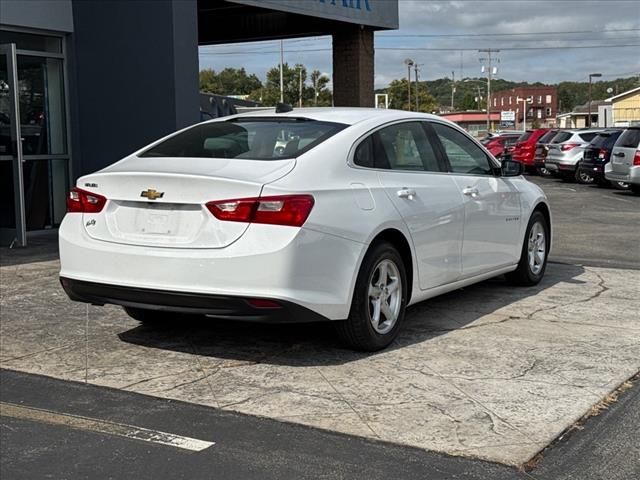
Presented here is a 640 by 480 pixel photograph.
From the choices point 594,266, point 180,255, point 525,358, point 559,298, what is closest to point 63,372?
point 180,255

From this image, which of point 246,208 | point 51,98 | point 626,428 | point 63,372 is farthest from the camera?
point 51,98

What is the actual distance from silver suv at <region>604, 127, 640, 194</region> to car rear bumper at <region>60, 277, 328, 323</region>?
632 inches

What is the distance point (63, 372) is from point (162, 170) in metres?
1.41

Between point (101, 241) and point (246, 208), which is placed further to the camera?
point (101, 241)

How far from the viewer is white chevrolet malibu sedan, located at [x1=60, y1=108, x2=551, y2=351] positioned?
514 cm

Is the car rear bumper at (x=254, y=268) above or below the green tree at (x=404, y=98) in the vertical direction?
below

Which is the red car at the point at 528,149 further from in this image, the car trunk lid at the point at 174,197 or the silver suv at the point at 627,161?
the car trunk lid at the point at 174,197

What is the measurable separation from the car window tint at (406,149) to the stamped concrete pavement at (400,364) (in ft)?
4.03

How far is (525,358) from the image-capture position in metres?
5.68

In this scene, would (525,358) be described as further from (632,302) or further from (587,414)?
(632,302)

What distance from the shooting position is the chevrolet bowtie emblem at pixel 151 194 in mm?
5344

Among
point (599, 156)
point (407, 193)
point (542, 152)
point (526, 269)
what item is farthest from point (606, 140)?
point (407, 193)

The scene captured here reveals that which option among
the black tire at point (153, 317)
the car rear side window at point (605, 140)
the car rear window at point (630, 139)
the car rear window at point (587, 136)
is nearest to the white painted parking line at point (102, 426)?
the black tire at point (153, 317)

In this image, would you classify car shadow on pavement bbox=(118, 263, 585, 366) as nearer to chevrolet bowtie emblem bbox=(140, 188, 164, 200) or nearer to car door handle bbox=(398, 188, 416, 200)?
car door handle bbox=(398, 188, 416, 200)
